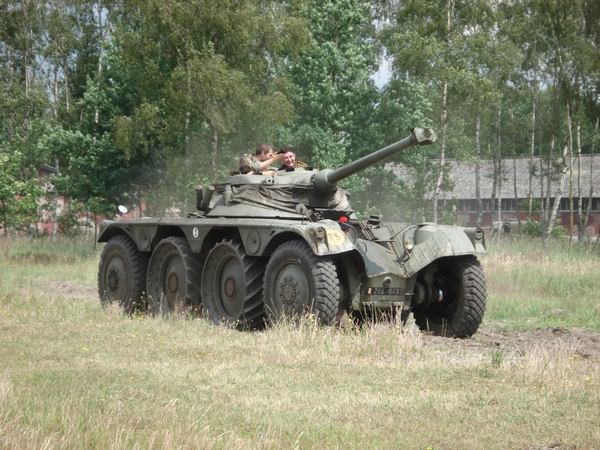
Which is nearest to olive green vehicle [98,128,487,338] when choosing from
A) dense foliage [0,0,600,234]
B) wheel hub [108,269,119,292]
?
wheel hub [108,269,119,292]

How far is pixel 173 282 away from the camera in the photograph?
1377cm

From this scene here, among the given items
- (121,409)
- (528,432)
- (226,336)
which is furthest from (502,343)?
(121,409)

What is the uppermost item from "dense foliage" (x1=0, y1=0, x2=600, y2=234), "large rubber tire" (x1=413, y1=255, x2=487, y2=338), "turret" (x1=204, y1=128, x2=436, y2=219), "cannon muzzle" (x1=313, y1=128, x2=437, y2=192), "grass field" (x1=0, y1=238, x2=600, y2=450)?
"dense foliage" (x1=0, y1=0, x2=600, y2=234)

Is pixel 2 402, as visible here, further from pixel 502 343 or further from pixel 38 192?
pixel 38 192

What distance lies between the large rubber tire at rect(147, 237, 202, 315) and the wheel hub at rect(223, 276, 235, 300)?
2.14 feet

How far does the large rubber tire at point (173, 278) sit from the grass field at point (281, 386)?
689 millimetres

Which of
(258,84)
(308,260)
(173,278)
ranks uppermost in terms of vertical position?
(258,84)

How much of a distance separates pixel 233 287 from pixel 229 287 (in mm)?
96

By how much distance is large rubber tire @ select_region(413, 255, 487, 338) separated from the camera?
11805mm

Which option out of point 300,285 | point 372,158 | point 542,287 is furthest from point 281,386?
point 542,287

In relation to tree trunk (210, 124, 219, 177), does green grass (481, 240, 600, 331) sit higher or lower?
lower

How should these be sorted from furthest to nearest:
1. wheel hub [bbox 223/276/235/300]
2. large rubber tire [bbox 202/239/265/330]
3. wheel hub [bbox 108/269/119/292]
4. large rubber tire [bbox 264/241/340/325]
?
wheel hub [bbox 108/269/119/292] → wheel hub [bbox 223/276/235/300] → large rubber tire [bbox 202/239/265/330] → large rubber tire [bbox 264/241/340/325]

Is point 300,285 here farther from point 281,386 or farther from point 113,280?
point 113,280

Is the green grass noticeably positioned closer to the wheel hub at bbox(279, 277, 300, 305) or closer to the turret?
the turret
